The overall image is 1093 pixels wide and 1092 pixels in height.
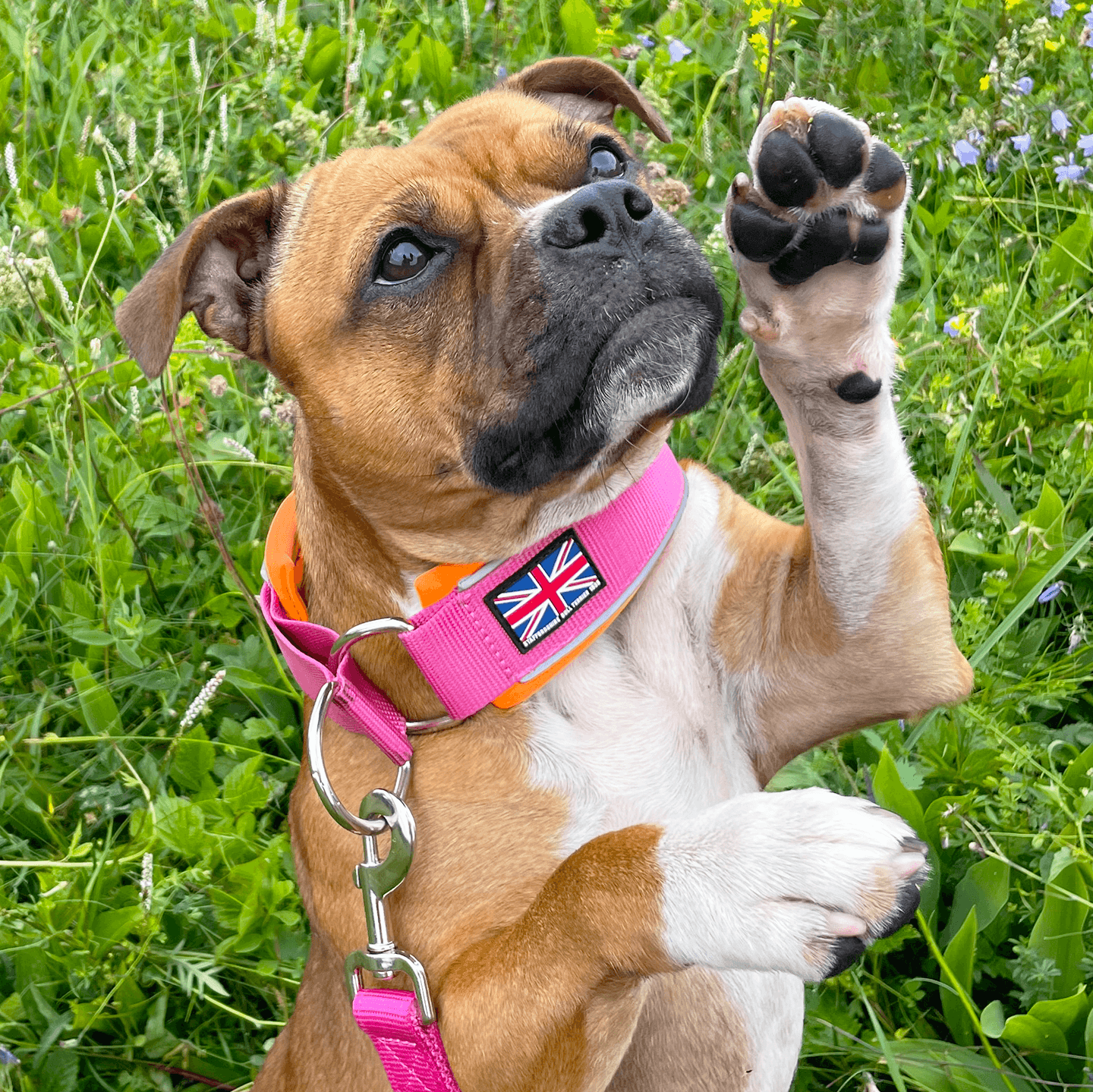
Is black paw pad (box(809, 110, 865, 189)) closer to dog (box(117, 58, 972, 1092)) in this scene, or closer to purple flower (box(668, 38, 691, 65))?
dog (box(117, 58, 972, 1092))

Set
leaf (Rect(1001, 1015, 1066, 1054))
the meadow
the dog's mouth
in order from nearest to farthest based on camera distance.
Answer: the dog's mouth
leaf (Rect(1001, 1015, 1066, 1054))
the meadow

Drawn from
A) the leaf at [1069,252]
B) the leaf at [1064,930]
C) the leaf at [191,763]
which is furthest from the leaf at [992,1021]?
the leaf at [1069,252]

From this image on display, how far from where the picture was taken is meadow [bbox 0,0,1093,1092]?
11.1 feet

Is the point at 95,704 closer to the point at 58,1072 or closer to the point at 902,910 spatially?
the point at 58,1072

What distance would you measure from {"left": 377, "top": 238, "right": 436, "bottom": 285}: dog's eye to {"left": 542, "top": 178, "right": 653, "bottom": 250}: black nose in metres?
0.37

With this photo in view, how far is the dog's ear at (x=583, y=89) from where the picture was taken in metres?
3.58

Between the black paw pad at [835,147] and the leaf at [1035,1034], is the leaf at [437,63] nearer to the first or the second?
the black paw pad at [835,147]

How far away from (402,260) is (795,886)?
1702 millimetres

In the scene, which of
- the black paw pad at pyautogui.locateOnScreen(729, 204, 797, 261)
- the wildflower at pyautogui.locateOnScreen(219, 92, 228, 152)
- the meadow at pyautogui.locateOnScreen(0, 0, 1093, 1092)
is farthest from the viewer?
the wildflower at pyautogui.locateOnScreen(219, 92, 228, 152)

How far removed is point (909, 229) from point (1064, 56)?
1.04m

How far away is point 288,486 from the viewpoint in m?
4.84

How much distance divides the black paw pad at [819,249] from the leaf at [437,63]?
392 centimetres

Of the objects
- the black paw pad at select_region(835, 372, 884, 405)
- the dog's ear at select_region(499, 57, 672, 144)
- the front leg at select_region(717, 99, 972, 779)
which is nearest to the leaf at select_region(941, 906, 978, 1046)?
the front leg at select_region(717, 99, 972, 779)

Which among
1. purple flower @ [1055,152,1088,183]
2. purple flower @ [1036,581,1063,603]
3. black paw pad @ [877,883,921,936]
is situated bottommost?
purple flower @ [1036,581,1063,603]
